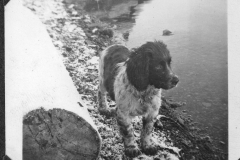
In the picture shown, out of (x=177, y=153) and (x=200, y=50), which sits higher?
(x=200, y=50)

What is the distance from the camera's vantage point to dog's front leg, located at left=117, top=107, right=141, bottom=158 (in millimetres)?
2398

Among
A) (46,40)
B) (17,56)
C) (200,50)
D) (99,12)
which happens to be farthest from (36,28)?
(200,50)

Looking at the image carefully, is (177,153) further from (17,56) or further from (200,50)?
(17,56)

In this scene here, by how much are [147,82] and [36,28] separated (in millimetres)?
1511

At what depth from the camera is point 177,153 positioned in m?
2.43

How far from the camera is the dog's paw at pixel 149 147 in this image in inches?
96.3

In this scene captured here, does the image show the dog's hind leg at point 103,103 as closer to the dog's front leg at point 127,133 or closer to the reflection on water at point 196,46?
the dog's front leg at point 127,133

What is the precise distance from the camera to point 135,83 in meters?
2.23

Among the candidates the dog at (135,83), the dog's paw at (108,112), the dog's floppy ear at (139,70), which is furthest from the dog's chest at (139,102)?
the dog's paw at (108,112)

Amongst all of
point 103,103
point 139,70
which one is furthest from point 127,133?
point 139,70

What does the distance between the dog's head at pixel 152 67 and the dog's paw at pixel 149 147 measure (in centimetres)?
66

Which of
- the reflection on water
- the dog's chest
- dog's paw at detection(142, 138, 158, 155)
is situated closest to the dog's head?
the dog's chest

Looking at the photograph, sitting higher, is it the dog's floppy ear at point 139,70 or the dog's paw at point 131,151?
the dog's floppy ear at point 139,70

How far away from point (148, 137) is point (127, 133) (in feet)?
0.81
